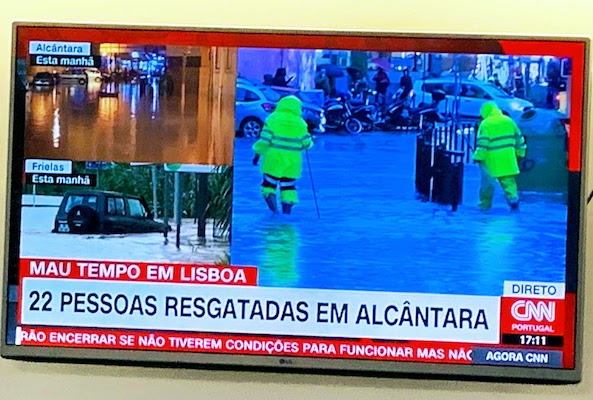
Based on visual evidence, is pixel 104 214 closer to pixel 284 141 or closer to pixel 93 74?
pixel 93 74

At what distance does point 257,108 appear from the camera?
166 centimetres

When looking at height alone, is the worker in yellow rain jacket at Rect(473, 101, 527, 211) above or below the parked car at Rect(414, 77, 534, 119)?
below

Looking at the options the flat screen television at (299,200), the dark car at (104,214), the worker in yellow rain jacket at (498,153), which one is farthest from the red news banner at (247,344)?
the worker in yellow rain jacket at (498,153)

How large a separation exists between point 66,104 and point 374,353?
82 centimetres

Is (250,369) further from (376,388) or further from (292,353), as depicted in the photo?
(376,388)

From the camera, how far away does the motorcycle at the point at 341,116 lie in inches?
65.2

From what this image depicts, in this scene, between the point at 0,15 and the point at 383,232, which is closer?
the point at 383,232

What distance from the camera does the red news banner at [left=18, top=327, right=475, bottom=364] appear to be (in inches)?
64.9

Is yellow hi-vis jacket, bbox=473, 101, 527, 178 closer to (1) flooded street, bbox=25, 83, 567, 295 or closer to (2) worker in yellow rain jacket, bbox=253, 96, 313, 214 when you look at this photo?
(1) flooded street, bbox=25, 83, 567, 295

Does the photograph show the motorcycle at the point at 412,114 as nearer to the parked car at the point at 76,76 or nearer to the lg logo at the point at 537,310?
the lg logo at the point at 537,310

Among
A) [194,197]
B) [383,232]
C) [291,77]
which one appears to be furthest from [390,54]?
[194,197]

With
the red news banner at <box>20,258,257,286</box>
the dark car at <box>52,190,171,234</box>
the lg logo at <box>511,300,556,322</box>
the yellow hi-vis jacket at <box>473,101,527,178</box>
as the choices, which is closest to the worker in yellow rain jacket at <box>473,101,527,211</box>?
the yellow hi-vis jacket at <box>473,101,527,178</box>

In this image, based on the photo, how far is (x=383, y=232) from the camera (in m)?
1.66

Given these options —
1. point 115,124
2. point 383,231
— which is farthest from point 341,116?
point 115,124
